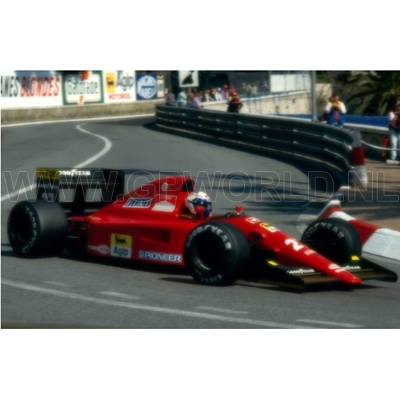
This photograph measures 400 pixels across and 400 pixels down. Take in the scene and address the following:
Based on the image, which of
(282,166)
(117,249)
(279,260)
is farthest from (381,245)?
(282,166)

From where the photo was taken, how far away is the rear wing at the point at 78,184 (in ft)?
33.6

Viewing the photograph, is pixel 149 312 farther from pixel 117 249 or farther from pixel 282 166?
pixel 282 166

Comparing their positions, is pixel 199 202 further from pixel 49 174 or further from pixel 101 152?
pixel 101 152

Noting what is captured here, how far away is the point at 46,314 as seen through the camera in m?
6.99

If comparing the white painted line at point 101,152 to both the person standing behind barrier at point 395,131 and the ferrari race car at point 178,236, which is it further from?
the ferrari race car at point 178,236

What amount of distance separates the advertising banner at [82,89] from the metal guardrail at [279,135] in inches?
741

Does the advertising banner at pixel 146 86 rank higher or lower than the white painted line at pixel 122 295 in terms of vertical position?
higher

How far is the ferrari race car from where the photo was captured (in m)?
7.88

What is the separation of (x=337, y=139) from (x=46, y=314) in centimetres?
1336

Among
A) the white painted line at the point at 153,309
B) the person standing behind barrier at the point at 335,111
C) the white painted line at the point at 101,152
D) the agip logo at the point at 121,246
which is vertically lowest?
the white painted line at the point at 153,309

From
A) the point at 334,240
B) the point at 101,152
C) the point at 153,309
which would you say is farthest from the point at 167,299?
the point at 101,152

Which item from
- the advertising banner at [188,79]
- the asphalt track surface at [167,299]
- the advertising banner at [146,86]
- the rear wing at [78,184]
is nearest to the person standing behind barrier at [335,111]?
the asphalt track surface at [167,299]

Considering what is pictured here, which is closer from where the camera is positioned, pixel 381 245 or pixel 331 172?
pixel 381 245

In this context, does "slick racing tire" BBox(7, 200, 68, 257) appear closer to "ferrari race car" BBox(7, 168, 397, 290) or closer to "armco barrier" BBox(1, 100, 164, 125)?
"ferrari race car" BBox(7, 168, 397, 290)
